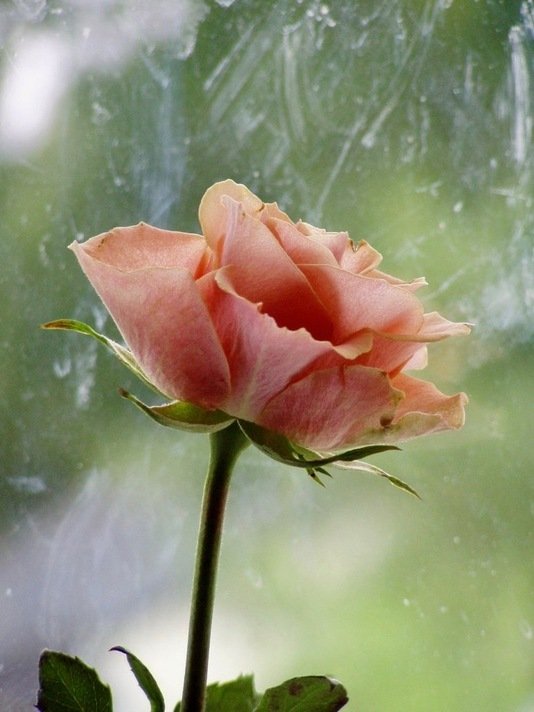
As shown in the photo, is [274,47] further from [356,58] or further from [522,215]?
[522,215]

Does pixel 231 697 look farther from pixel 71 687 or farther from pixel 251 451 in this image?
pixel 251 451

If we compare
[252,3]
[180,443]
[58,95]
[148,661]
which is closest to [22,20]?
[58,95]

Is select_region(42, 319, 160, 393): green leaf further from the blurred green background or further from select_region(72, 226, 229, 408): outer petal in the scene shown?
the blurred green background

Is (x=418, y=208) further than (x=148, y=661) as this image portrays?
Yes

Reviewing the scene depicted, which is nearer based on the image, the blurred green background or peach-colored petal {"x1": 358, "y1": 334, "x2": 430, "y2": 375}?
peach-colored petal {"x1": 358, "y1": 334, "x2": 430, "y2": 375}

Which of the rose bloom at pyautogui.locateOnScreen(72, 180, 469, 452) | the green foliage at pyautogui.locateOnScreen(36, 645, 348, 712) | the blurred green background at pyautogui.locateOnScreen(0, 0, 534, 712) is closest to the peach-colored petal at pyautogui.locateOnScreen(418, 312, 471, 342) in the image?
the rose bloom at pyautogui.locateOnScreen(72, 180, 469, 452)

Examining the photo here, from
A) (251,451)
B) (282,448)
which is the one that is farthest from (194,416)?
(251,451)
